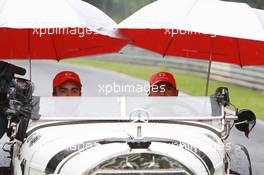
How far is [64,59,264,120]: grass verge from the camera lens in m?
19.9

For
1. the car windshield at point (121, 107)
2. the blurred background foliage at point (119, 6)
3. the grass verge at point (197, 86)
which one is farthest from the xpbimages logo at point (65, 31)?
the blurred background foliage at point (119, 6)

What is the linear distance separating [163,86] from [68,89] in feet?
3.22

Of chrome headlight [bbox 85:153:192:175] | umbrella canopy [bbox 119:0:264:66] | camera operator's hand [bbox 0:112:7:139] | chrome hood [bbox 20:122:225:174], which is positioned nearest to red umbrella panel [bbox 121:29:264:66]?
umbrella canopy [bbox 119:0:264:66]

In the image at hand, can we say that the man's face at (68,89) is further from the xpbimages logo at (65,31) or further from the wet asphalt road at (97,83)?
the wet asphalt road at (97,83)

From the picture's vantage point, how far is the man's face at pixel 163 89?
313 inches

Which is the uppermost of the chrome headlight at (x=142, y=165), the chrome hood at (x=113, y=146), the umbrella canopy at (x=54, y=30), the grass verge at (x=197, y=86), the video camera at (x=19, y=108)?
the grass verge at (x=197, y=86)

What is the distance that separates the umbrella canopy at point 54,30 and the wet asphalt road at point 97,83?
165 cm

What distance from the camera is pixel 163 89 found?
8031 mm

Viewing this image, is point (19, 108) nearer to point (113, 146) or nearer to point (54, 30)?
point (113, 146)

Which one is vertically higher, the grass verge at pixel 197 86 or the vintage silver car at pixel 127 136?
the grass verge at pixel 197 86

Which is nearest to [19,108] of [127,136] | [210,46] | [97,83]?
[127,136]

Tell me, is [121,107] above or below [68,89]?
below

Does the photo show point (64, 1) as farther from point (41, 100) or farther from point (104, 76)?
point (104, 76)

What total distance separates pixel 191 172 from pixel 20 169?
5.16 ft
